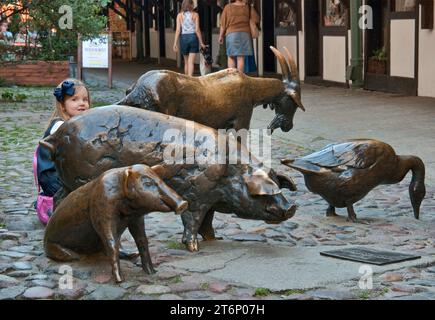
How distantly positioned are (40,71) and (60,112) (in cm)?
1491

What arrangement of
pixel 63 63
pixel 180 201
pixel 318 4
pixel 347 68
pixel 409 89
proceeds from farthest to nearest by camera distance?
pixel 63 63, pixel 318 4, pixel 347 68, pixel 409 89, pixel 180 201

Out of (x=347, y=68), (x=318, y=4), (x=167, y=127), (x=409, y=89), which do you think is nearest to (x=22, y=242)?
(x=167, y=127)

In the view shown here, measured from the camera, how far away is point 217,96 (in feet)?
23.8

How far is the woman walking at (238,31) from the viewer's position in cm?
1709

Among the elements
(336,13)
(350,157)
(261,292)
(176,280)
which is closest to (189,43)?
(336,13)

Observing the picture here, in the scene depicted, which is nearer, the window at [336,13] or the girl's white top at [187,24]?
the window at [336,13]

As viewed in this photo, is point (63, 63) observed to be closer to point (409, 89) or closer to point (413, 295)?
point (409, 89)

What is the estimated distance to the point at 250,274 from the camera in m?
5.29

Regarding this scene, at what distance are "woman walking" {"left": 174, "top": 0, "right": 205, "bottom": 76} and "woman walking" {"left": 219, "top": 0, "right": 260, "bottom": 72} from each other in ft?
5.11

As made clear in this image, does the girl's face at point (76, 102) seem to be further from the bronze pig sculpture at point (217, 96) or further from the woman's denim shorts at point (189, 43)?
the woman's denim shorts at point (189, 43)

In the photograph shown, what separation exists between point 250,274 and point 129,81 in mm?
19194

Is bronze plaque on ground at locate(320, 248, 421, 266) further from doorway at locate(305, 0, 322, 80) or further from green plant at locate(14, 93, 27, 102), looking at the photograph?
doorway at locate(305, 0, 322, 80)

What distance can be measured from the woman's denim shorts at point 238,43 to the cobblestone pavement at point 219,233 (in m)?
7.42

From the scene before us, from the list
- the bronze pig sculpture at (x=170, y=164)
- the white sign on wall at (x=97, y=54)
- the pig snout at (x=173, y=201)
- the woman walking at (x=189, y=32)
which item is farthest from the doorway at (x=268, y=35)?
the pig snout at (x=173, y=201)
